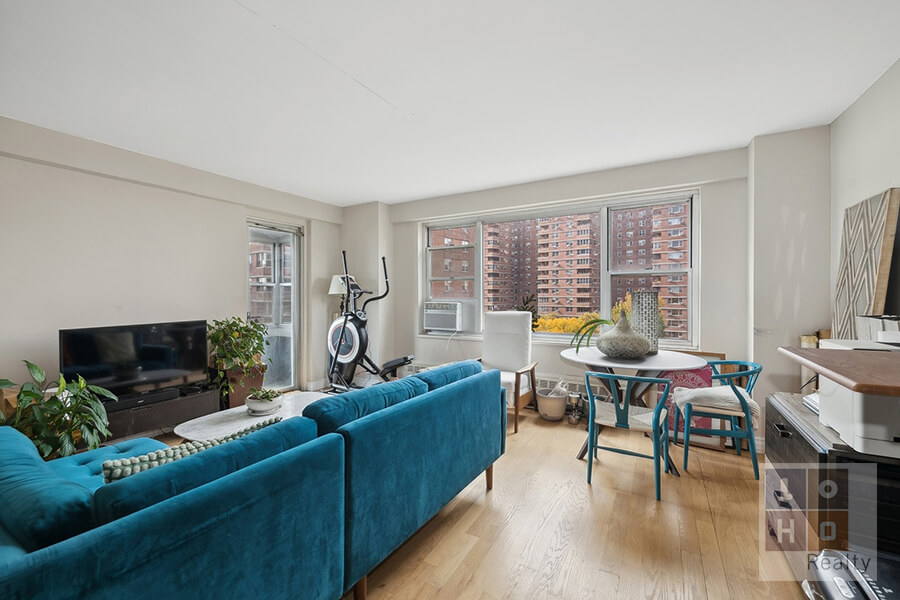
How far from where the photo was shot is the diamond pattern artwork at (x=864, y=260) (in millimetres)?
2084

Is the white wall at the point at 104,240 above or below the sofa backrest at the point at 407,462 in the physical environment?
above

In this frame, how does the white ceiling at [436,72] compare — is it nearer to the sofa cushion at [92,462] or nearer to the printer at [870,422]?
the printer at [870,422]

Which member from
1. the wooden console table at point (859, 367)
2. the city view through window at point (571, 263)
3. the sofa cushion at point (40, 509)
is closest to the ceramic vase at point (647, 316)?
the city view through window at point (571, 263)

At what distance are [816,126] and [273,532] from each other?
13.7 ft

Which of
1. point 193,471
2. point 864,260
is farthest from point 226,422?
point 864,260

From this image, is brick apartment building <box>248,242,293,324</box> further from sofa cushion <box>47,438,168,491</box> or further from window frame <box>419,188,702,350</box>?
sofa cushion <box>47,438,168,491</box>

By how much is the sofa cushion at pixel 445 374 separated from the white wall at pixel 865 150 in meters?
2.43

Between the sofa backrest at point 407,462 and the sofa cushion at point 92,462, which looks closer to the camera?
the sofa backrest at point 407,462

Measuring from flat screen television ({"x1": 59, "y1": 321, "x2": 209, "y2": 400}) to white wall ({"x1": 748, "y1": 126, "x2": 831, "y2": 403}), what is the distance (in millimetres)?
4896

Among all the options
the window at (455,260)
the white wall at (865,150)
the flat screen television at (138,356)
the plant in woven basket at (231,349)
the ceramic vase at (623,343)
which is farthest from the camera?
the window at (455,260)

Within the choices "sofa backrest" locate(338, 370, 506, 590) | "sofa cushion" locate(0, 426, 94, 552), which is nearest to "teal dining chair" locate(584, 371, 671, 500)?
"sofa backrest" locate(338, 370, 506, 590)

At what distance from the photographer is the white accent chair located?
12.9 feet

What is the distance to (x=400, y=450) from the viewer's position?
167 centimetres

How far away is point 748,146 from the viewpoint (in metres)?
3.18
